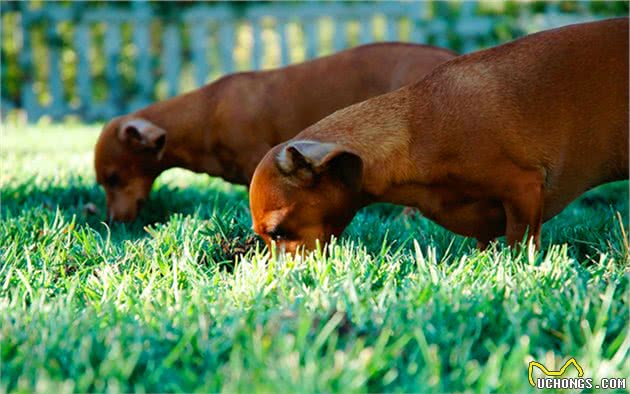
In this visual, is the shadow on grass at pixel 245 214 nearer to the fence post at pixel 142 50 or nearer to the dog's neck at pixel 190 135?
the dog's neck at pixel 190 135

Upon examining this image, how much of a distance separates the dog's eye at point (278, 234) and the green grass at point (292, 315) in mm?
182

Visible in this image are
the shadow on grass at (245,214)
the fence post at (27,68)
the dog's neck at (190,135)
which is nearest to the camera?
the shadow on grass at (245,214)

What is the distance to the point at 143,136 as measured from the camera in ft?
17.5

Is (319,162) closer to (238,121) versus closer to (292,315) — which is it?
(292,315)

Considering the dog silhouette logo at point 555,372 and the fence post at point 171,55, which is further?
the fence post at point 171,55

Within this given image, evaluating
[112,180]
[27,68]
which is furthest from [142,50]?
[112,180]

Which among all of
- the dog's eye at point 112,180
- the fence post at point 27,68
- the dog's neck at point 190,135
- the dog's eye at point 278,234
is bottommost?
the fence post at point 27,68

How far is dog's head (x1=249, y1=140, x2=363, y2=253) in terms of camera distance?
3305mm

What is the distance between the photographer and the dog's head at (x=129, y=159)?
5332 mm

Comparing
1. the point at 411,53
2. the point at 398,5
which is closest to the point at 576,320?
the point at 411,53

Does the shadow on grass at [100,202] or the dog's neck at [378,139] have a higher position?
the dog's neck at [378,139]

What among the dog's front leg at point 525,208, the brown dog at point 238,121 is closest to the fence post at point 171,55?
the brown dog at point 238,121

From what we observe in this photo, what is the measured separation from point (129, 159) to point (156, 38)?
272 inches

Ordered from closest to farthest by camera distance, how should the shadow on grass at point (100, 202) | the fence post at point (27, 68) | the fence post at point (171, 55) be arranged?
the shadow on grass at point (100, 202), the fence post at point (27, 68), the fence post at point (171, 55)
